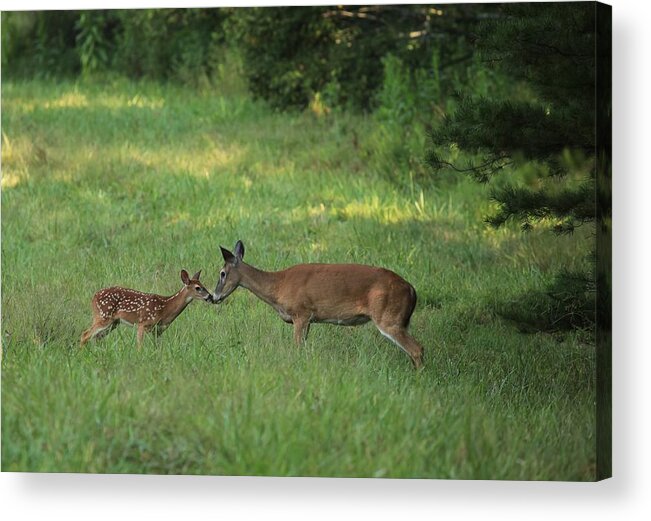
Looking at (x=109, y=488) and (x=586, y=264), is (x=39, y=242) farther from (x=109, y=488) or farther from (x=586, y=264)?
(x=586, y=264)

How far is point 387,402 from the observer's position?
8.41m

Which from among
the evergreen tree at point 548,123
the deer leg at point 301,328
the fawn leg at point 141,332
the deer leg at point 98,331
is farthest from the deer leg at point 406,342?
the deer leg at point 98,331

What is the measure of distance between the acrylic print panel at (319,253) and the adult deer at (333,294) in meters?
0.01

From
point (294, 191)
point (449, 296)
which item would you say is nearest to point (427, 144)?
point (294, 191)

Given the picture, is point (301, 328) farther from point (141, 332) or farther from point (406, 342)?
point (141, 332)

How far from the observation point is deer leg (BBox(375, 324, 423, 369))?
910 cm

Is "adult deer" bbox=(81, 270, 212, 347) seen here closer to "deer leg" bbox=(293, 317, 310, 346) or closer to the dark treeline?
"deer leg" bbox=(293, 317, 310, 346)

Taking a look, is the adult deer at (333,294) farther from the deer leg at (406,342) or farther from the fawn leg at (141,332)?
the fawn leg at (141,332)

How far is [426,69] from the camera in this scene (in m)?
14.4

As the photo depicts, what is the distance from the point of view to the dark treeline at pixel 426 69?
29.4ft

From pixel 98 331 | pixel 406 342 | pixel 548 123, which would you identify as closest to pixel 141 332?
pixel 98 331

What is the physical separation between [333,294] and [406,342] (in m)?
0.55

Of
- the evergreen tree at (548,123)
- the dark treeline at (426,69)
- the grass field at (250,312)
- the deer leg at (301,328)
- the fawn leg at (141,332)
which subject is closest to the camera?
the grass field at (250,312)

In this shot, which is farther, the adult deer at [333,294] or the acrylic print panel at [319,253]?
the adult deer at [333,294]
